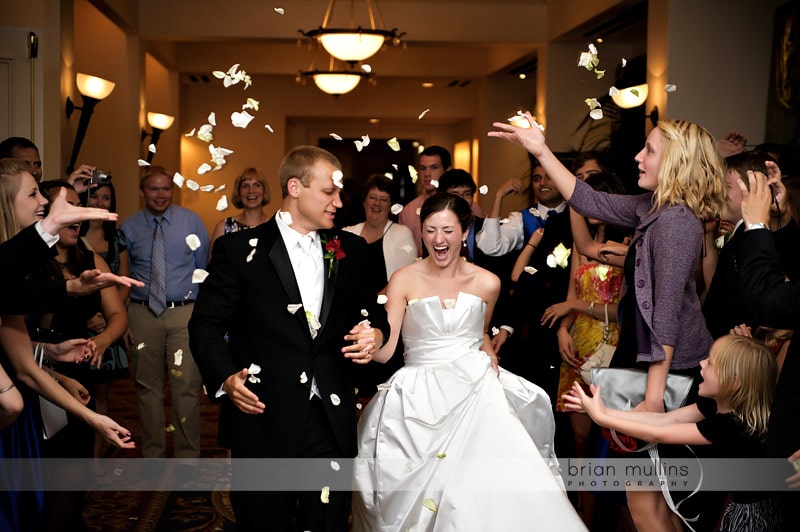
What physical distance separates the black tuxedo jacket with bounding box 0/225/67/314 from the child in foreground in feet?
5.49

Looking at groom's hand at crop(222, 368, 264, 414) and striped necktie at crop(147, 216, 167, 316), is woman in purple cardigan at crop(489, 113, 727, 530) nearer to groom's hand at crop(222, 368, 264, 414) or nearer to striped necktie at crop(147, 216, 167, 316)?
groom's hand at crop(222, 368, 264, 414)

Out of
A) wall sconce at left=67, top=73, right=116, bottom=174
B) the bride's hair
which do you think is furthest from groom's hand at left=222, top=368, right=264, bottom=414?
wall sconce at left=67, top=73, right=116, bottom=174

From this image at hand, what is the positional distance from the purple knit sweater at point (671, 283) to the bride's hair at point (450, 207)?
3.47 ft

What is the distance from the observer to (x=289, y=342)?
Answer: 11.2 ft

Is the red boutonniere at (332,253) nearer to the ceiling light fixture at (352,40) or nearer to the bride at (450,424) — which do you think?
the bride at (450,424)

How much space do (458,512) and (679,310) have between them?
1137 millimetres

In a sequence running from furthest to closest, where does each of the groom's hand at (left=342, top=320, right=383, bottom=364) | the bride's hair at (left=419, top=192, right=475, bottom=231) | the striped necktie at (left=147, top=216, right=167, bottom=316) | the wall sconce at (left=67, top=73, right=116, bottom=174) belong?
the wall sconce at (left=67, top=73, right=116, bottom=174)
the striped necktie at (left=147, top=216, right=167, bottom=316)
the bride's hair at (left=419, top=192, right=475, bottom=231)
the groom's hand at (left=342, top=320, right=383, bottom=364)

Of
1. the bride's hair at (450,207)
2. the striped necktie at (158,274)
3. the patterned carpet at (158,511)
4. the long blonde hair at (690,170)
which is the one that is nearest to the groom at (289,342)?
the bride's hair at (450,207)

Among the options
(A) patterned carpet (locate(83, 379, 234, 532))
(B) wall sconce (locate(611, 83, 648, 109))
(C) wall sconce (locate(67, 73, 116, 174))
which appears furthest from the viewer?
(B) wall sconce (locate(611, 83, 648, 109))

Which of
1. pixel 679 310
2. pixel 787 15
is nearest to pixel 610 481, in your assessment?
pixel 679 310

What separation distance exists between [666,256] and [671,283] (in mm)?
92

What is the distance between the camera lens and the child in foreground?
299cm

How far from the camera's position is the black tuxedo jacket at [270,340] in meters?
3.40

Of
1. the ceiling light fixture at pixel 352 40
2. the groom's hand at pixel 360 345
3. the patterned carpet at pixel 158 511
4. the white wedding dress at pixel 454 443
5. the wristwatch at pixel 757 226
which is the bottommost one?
the patterned carpet at pixel 158 511
